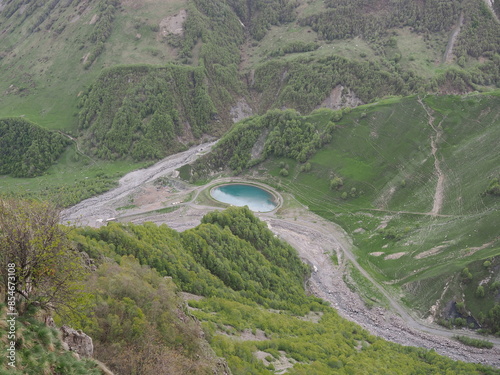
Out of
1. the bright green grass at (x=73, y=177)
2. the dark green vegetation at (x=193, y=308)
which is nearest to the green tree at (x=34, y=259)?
the dark green vegetation at (x=193, y=308)

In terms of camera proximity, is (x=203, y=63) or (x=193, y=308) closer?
(x=193, y=308)

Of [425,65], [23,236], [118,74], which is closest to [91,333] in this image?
[23,236]

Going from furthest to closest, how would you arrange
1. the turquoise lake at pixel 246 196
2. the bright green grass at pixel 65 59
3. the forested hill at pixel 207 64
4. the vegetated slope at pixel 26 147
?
the bright green grass at pixel 65 59 → the forested hill at pixel 207 64 → the vegetated slope at pixel 26 147 → the turquoise lake at pixel 246 196

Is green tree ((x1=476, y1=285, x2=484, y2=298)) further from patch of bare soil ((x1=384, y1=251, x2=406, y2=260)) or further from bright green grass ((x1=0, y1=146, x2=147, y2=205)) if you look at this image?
bright green grass ((x1=0, y1=146, x2=147, y2=205))

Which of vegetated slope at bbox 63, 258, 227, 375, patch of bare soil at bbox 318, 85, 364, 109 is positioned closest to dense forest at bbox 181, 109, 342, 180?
patch of bare soil at bbox 318, 85, 364, 109

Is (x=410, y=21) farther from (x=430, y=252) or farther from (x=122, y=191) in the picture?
(x=122, y=191)

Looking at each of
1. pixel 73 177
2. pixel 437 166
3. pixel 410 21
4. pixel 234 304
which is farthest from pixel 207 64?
pixel 234 304

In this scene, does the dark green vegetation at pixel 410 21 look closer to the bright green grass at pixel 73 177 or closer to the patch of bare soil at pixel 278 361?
the bright green grass at pixel 73 177
